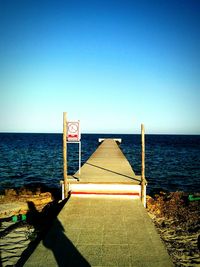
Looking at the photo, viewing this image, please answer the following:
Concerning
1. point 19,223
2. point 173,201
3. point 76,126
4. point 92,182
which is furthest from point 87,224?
point 173,201

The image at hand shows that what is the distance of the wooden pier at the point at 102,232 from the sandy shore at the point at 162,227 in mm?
1408

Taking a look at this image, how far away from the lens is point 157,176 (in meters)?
24.2

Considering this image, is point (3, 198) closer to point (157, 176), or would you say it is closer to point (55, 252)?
point (55, 252)

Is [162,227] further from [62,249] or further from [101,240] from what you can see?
[62,249]

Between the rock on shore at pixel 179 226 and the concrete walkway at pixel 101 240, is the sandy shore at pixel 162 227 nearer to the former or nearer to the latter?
the rock on shore at pixel 179 226

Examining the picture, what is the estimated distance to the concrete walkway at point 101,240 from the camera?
498cm

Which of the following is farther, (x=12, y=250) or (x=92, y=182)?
(x=92, y=182)

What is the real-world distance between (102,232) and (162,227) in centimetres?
418

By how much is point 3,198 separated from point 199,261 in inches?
451

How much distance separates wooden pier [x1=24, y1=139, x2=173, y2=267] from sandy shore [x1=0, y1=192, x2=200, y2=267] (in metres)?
1.41

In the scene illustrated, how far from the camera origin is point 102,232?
6.38 m

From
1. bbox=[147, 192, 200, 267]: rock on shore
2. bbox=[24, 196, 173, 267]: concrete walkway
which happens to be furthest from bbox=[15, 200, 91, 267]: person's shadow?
bbox=[147, 192, 200, 267]: rock on shore

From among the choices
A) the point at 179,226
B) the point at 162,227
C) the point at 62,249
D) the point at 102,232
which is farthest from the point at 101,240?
the point at 179,226

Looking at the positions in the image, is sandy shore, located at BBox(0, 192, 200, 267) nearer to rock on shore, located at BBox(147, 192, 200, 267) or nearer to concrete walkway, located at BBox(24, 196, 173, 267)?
rock on shore, located at BBox(147, 192, 200, 267)
